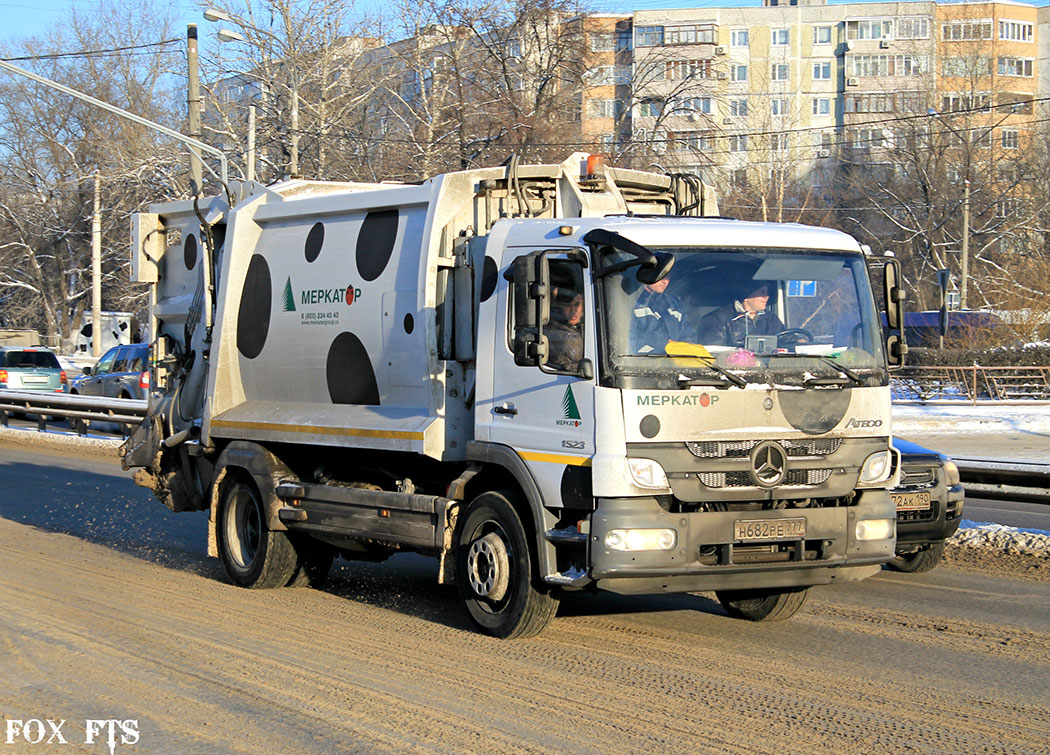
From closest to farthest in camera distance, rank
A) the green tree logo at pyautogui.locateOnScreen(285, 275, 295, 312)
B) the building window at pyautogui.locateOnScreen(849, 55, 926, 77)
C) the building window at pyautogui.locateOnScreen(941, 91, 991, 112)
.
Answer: the green tree logo at pyautogui.locateOnScreen(285, 275, 295, 312) < the building window at pyautogui.locateOnScreen(941, 91, 991, 112) < the building window at pyautogui.locateOnScreen(849, 55, 926, 77)

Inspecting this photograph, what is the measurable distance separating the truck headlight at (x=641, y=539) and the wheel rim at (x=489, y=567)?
104cm

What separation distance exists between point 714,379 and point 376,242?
10.5 ft

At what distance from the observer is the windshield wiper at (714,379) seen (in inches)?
280

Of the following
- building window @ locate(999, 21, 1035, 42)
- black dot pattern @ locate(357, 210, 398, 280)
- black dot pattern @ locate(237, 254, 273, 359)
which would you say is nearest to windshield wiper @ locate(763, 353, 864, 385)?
black dot pattern @ locate(357, 210, 398, 280)

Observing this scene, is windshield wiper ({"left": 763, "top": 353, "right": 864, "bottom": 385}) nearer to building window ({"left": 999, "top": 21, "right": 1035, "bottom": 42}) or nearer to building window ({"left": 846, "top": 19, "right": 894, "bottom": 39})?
building window ({"left": 846, "top": 19, "right": 894, "bottom": 39})

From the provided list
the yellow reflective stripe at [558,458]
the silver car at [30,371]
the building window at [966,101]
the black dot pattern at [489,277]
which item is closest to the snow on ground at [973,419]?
the black dot pattern at [489,277]

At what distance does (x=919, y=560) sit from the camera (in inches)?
408

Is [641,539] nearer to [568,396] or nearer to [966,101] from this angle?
[568,396]

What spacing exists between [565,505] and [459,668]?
1.11m

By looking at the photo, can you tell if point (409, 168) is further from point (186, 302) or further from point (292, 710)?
point (292, 710)

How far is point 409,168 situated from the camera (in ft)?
113

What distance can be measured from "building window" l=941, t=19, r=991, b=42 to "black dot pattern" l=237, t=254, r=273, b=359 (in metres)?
70.2

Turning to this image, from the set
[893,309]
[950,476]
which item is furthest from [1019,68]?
[893,309]

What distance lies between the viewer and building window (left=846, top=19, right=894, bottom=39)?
7725 cm
